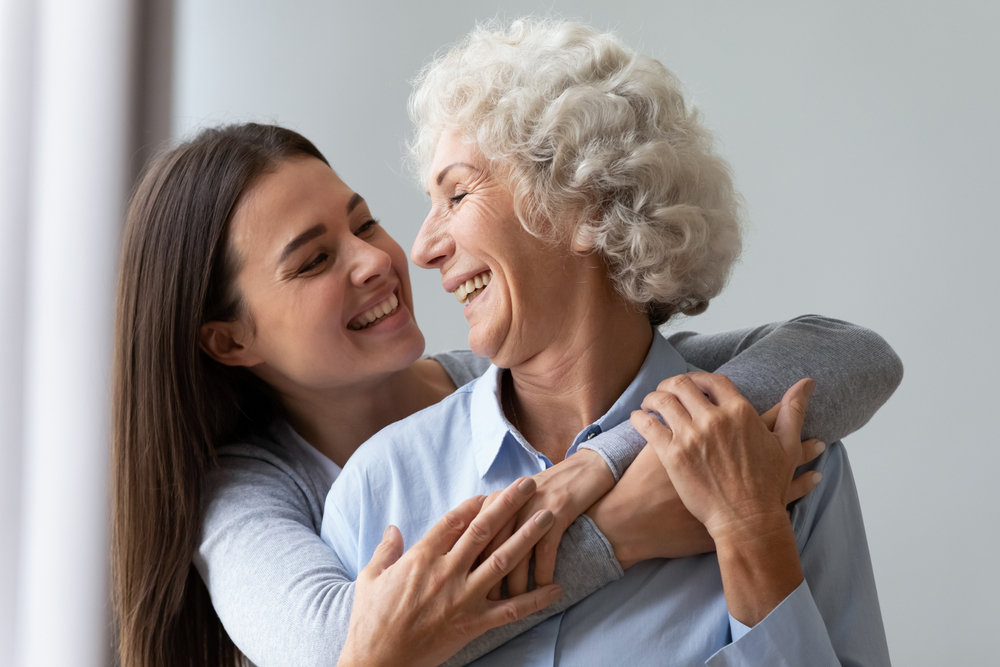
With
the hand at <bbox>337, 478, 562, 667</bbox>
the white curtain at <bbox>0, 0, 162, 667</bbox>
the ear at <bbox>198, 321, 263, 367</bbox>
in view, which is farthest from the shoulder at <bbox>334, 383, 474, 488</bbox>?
the white curtain at <bbox>0, 0, 162, 667</bbox>

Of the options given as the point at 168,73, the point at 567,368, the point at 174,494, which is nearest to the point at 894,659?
the point at 567,368

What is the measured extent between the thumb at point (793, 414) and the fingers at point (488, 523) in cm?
39

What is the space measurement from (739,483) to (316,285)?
89cm

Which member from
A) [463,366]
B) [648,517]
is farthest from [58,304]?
[648,517]

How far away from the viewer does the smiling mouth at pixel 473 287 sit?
4.36 feet

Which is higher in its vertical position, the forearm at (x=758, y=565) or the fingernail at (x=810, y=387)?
the fingernail at (x=810, y=387)

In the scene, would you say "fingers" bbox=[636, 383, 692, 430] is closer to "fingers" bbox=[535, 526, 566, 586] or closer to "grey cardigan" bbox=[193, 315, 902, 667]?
"grey cardigan" bbox=[193, 315, 902, 667]

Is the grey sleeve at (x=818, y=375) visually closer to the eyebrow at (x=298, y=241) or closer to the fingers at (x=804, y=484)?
the fingers at (x=804, y=484)

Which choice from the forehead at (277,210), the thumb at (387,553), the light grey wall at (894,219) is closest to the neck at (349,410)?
the forehead at (277,210)

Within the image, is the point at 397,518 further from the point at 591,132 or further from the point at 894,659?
the point at 894,659

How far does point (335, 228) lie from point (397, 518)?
2.11ft

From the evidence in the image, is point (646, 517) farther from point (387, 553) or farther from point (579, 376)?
point (387, 553)

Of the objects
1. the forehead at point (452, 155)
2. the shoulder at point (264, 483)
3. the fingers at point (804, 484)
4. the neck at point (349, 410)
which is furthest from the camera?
the neck at point (349, 410)

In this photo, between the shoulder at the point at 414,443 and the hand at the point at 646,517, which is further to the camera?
the shoulder at the point at 414,443
